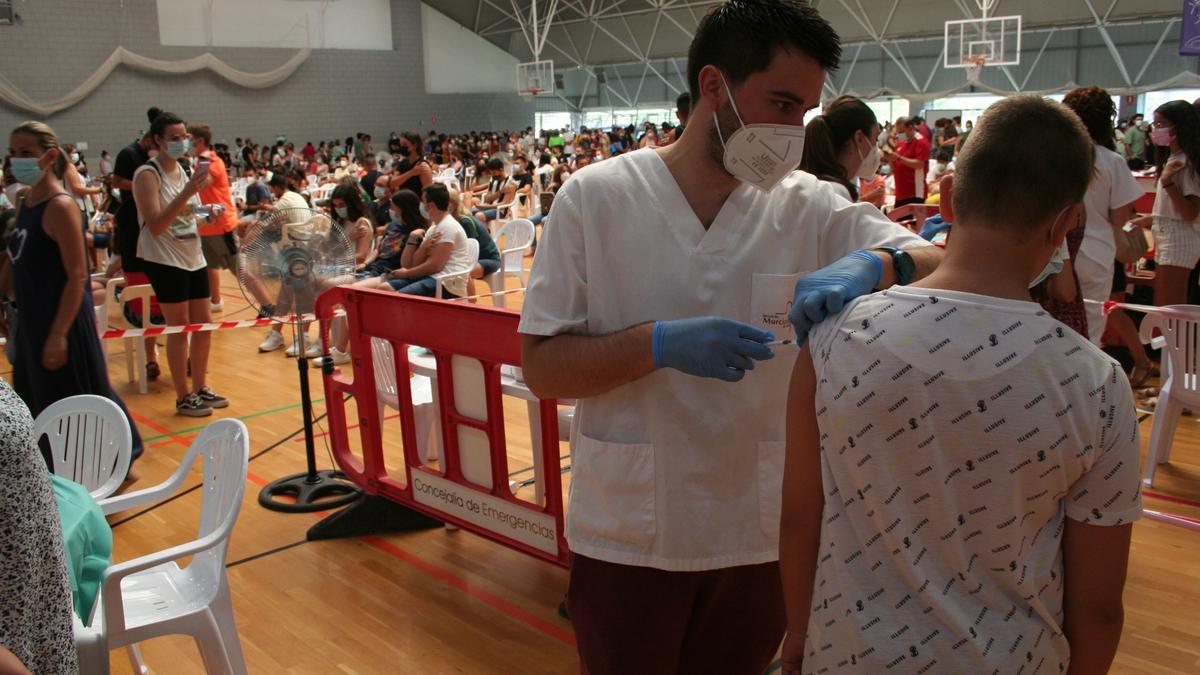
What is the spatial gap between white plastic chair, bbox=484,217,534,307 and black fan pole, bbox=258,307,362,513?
2.79 meters

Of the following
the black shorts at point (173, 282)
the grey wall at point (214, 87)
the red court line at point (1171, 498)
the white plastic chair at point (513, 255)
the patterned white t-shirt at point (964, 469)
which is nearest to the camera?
the patterned white t-shirt at point (964, 469)

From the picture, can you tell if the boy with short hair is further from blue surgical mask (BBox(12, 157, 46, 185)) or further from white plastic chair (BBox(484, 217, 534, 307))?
white plastic chair (BBox(484, 217, 534, 307))

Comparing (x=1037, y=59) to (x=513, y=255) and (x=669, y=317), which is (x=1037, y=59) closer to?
(x=513, y=255)

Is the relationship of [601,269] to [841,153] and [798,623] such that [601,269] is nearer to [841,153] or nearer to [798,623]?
[798,623]

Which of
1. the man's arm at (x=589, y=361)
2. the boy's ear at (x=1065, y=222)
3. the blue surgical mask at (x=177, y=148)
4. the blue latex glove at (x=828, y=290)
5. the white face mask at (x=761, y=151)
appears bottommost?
the man's arm at (x=589, y=361)

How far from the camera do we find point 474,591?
342 cm

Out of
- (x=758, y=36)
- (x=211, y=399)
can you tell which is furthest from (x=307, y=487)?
Answer: (x=758, y=36)

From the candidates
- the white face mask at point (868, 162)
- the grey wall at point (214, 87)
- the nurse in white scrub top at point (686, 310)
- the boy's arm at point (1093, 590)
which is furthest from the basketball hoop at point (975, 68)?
the boy's arm at point (1093, 590)

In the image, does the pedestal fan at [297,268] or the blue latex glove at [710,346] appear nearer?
the blue latex glove at [710,346]

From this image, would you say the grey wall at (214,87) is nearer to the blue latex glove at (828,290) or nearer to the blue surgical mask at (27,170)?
the blue surgical mask at (27,170)

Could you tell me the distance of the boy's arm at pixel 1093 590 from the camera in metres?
1.10

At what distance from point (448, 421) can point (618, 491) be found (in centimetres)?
201

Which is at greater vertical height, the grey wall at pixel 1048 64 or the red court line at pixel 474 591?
the grey wall at pixel 1048 64

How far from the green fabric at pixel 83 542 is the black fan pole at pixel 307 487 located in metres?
2.21
